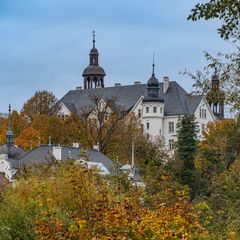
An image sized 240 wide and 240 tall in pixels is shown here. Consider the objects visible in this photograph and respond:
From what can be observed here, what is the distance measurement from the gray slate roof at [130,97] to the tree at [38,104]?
7.61ft

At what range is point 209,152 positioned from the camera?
68625 millimetres

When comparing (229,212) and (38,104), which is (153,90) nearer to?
(38,104)

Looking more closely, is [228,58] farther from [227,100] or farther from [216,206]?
[216,206]

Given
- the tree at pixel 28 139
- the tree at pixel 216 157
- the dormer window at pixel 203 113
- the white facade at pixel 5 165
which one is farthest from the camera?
the dormer window at pixel 203 113

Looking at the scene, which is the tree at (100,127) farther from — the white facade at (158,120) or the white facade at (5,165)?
the white facade at (158,120)

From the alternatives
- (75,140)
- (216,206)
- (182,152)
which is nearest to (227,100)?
(216,206)

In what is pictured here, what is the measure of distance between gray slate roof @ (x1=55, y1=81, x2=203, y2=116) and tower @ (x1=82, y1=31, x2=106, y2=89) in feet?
11.9

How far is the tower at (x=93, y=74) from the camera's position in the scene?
429ft

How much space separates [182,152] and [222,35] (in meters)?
53.5

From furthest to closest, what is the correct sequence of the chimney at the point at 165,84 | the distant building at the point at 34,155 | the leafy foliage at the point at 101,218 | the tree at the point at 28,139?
the chimney at the point at 165,84 < the tree at the point at 28,139 < the distant building at the point at 34,155 < the leafy foliage at the point at 101,218

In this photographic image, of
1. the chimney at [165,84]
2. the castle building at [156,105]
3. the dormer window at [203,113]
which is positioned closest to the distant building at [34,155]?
the castle building at [156,105]

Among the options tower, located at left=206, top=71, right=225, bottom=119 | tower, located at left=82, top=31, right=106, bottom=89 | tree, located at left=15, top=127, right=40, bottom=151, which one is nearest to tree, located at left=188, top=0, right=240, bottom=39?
tower, located at left=206, top=71, right=225, bottom=119

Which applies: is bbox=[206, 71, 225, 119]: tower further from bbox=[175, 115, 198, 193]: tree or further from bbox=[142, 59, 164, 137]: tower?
bbox=[142, 59, 164, 137]: tower

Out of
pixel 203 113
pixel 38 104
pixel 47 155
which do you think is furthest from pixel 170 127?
pixel 47 155
